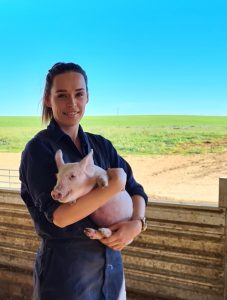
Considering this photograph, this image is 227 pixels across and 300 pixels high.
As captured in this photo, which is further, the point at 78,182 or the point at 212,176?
the point at 212,176

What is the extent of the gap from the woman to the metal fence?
2.00 meters

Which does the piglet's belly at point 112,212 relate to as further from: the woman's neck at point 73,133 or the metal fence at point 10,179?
the metal fence at point 10,179

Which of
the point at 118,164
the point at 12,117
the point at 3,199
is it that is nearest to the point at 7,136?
the point at 12,117

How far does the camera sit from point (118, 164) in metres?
Answer: 1.18

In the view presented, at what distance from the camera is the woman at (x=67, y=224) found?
0.98m

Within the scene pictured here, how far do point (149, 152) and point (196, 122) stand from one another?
408 millimetres

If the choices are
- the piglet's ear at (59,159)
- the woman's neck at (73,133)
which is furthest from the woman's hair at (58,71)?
the piglet's ear at (59,159)

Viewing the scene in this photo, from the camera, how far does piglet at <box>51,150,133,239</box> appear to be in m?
0.91

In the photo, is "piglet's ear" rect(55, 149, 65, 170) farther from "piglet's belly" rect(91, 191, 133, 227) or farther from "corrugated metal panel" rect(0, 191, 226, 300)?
"corrugated metal panel" rect(0, 191, 226, 300)

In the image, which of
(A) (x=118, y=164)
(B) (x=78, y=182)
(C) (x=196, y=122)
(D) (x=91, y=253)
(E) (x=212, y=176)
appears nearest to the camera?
(B) (x=78, y=182)

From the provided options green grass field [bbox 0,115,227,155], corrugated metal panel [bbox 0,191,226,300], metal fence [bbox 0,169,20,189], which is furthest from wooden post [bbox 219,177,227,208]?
metal fence [bbox 0,169,20,189]

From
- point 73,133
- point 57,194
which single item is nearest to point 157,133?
point 73,133

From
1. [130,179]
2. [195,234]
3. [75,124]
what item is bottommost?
[195,234]

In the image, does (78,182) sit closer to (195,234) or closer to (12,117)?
(195,234)
